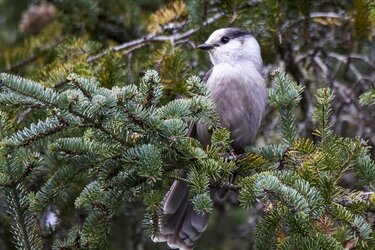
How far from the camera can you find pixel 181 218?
3.43 meters

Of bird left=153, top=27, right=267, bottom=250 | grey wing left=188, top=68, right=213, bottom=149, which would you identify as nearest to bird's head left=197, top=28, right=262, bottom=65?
bird left=153, top=27, right=267, bottom=250

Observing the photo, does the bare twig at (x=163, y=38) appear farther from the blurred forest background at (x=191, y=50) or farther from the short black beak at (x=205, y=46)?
the short black beak at (x=205, y=46)

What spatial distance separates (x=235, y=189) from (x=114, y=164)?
19.2 inches

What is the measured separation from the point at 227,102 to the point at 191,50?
450 mm

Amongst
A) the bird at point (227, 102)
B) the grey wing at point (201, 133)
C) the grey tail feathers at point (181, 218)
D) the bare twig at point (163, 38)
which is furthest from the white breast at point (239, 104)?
the grey tail feathers at point (181, 218)

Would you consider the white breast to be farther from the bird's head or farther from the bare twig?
the bare twig

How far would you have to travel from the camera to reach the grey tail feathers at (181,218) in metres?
3.38

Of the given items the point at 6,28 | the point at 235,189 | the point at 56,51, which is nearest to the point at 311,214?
the point at 235,189

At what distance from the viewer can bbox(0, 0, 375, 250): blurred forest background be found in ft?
11.2

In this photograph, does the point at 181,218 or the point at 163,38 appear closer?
the point at 181,218

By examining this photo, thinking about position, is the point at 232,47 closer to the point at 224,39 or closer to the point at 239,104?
the point at 224,39

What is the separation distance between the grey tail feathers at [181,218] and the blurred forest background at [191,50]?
0.50 m

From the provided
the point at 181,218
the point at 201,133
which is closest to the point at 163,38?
the point at 201,133

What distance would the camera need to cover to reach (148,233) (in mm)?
2334
